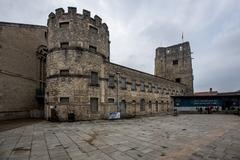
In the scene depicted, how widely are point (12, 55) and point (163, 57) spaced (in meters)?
35.4

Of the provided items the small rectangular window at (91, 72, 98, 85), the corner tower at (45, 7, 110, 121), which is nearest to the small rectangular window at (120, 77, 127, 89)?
the corner tower at (45, 7, 110, 121)

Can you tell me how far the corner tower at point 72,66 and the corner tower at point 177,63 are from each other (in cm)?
2898

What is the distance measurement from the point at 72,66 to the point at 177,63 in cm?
3255

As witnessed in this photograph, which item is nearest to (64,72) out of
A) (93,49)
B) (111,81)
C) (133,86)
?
(93,49)

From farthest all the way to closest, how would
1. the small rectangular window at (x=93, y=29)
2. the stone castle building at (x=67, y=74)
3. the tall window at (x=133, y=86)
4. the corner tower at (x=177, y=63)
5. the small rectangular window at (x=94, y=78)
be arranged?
the corner tower at (x=177, y=63)
the tall window at (x=133, y=86)
the small rectangular window at (x=93, y=29)
the small rectangular window at (x=94, y=78)
the stone castle building at (x=67, y=74)

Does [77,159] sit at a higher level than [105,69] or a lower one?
lower

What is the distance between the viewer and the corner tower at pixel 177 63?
41281 millimetres

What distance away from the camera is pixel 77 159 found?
5.64 metres

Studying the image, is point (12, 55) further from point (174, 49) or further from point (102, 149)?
point (174, 49)

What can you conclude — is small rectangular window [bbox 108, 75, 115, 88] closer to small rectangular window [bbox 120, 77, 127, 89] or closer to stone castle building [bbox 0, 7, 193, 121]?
stone castle building [bbox 0, 7, 193, 121]

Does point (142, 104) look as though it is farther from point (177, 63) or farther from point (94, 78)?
point (177, 63)

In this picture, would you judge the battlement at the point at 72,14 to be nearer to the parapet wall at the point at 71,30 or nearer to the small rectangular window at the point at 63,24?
the parapet wall at the point at 71,30

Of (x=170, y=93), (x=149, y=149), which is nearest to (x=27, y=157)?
(x=149, y=149)

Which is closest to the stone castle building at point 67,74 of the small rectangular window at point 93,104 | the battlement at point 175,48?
the small rectangular window at point 93,104
